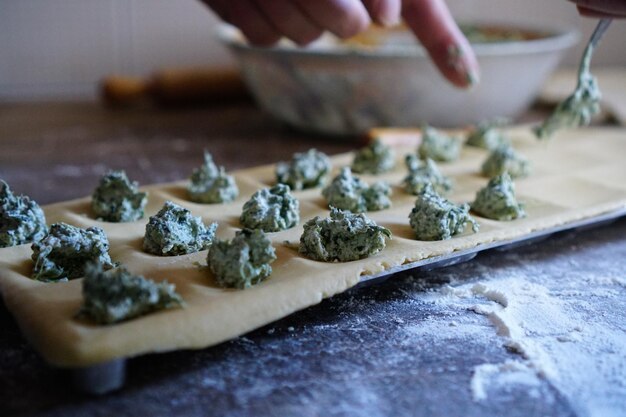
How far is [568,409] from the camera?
2.97 ft

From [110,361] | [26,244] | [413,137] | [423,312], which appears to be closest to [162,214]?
[26,244]

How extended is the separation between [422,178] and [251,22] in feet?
1.92

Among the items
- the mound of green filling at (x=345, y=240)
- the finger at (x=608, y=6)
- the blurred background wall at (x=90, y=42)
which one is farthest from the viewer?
the blurred background wall at (x=90, y=42)

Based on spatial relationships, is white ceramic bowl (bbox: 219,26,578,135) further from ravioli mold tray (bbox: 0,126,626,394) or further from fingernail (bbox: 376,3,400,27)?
fingernail (bbox: 376,3,400,27)

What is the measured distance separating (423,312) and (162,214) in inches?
17.5

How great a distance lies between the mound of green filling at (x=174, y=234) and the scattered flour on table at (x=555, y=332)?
38 centimetres

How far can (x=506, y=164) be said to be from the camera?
162cm

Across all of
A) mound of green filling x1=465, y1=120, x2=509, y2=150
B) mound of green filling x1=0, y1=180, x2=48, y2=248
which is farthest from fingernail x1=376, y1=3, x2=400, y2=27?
mound of green filling x1=0, y1=180, x2=48, y2=248

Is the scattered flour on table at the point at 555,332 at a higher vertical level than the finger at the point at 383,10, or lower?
lower

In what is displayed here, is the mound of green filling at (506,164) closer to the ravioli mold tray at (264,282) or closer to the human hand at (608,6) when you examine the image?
the ravioli mold tray at (264,282)

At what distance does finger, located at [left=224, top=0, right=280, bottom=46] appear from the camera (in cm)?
170

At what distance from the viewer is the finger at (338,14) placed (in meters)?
1.44

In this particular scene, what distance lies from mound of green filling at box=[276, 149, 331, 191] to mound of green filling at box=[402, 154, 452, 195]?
17 cm

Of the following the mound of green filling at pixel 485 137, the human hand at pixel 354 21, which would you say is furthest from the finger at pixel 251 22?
the mound of green filling at pixel 485 137
